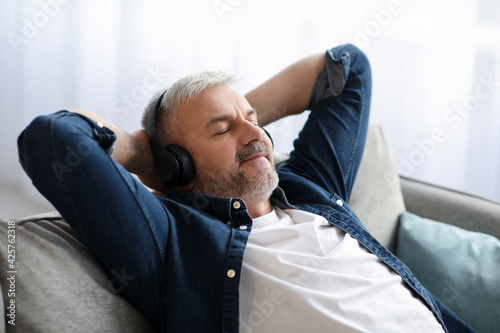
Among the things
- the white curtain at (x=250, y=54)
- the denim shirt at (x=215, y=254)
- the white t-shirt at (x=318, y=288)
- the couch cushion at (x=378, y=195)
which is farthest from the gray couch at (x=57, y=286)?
the white curtain at (x=250, y=54)

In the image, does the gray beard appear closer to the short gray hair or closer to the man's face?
the man's face

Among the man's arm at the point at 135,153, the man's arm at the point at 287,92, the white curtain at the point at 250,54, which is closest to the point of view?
the man's arm at the point at 135,153

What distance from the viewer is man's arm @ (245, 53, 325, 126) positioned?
145cm

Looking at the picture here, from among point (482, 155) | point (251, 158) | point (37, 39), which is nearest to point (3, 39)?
point (37, 39)

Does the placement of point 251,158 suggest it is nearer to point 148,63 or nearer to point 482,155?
point 148,63

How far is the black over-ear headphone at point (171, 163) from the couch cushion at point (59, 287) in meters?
0.24

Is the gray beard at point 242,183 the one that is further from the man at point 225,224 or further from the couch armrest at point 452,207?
the couch armrest at point 452,207

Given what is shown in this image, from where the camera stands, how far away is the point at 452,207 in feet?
5.21

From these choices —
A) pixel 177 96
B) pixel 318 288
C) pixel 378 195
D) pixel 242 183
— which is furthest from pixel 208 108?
pixel 378 195

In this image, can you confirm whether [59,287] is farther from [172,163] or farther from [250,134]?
[250,134]

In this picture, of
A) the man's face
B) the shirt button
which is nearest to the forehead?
the man's face

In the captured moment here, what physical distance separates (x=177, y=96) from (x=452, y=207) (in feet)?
3.16

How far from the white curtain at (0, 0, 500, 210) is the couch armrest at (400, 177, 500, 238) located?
739 millimetres

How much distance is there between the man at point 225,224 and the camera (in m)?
0.91
